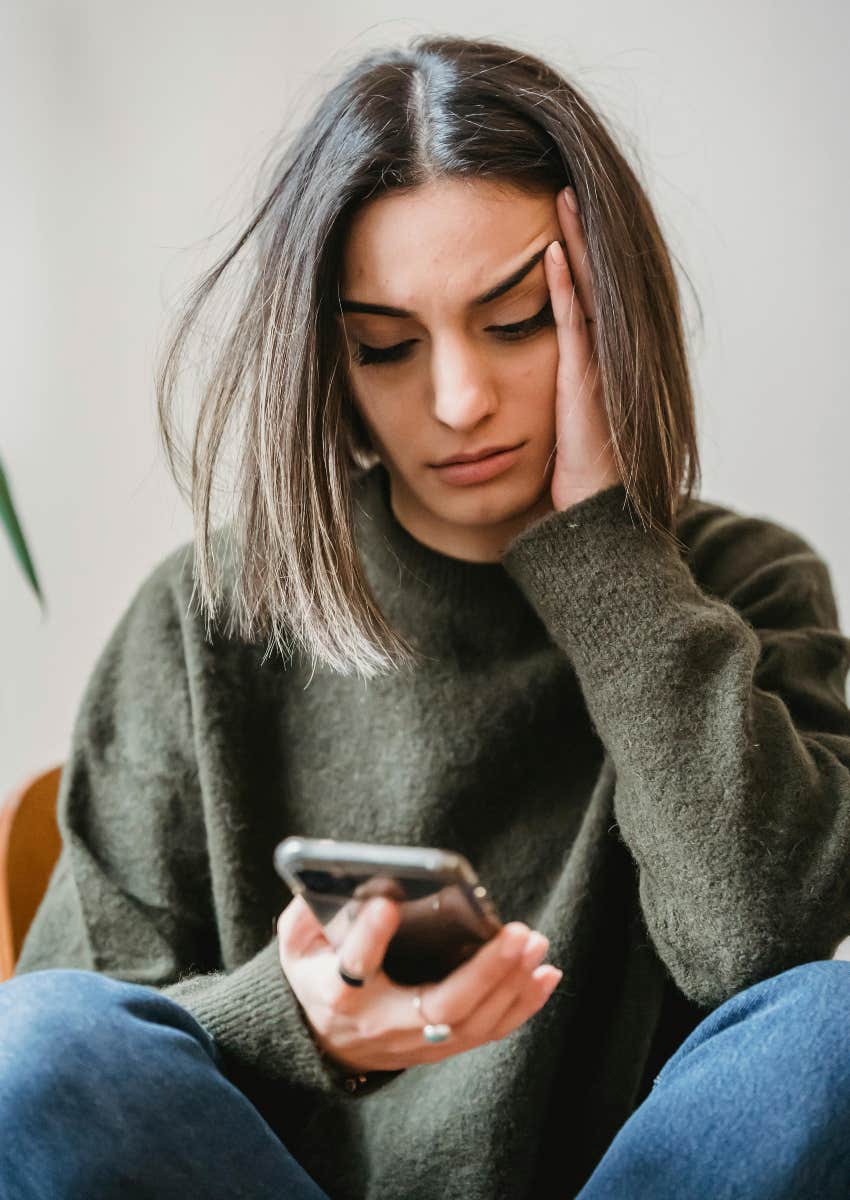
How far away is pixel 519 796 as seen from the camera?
2.99 ft

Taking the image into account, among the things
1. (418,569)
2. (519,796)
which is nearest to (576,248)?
(418,569)

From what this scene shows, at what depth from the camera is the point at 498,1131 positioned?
814 millimetres

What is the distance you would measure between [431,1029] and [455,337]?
404mm

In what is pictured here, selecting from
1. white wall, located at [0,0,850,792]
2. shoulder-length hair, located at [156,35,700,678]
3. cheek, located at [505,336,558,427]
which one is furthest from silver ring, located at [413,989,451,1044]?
white wall, located at [0,0,850,792]

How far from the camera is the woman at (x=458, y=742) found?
2.01 ft

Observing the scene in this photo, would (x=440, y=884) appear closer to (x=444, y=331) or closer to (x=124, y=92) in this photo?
(x=444, y=331)

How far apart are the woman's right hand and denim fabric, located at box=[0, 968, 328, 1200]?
0.20 feet

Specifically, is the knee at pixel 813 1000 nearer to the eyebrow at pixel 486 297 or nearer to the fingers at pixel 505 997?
the fingers at pixel 505 997

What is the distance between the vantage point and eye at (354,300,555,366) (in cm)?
80

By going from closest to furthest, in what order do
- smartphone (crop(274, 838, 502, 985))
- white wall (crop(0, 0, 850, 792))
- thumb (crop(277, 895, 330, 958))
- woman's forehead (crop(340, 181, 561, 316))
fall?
smartphone (crop(274, 838, 502, 985)), thumb (crop(277, 895, 330, 958)), woman's forehead (crop(340, 181, 561, 316)), white wall (crop(0, 0, 850, 792))

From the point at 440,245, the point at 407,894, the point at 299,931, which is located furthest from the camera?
the point at 440,245

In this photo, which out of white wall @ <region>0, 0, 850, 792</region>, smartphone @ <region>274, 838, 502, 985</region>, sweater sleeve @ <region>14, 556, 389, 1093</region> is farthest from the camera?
white wall @ <region>0, 0, 850, 792</region>

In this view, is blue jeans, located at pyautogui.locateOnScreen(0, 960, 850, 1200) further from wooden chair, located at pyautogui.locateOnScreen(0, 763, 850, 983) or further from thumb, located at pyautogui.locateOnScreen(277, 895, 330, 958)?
wooden chair, located at pyautogui.locateOnScreen(0, 763, 850, 983)

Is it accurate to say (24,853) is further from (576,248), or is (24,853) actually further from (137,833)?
(576,248)
